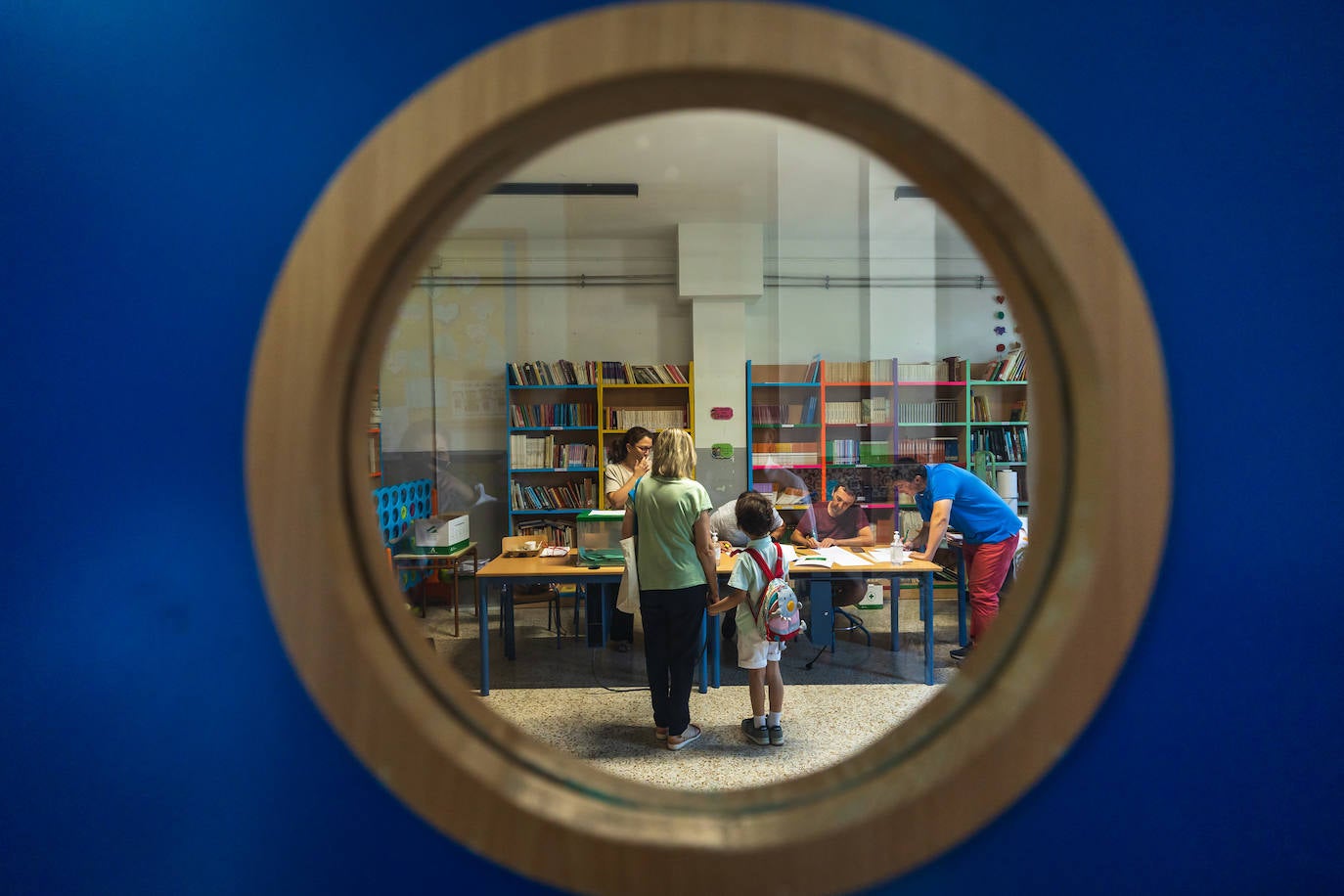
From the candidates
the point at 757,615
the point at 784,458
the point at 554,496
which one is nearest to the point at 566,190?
the point at 554,496

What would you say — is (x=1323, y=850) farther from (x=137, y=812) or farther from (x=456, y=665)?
(x=456, y=665)

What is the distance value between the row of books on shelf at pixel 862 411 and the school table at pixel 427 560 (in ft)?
10.4

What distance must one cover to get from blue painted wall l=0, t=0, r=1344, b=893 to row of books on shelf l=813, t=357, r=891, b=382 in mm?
5449

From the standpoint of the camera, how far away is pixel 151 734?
802mm

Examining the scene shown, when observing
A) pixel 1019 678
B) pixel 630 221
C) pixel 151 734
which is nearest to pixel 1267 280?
pixel 1019 678

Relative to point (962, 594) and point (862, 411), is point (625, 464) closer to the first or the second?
point (862, 411)

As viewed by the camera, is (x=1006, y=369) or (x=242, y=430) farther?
(x=1006, y=369)

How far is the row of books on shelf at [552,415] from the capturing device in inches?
243

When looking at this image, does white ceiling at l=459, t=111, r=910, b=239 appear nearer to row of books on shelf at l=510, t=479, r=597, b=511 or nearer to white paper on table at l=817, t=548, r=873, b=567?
row of books on shelf at l=510, t=479, r=597, b=511

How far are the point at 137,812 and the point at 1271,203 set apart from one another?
1.44 metres

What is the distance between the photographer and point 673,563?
3.26 metres

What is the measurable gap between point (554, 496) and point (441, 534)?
42.8 inches

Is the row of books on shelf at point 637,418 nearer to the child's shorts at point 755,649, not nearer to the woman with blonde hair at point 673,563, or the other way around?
the woman with blonde hair at point 673,563

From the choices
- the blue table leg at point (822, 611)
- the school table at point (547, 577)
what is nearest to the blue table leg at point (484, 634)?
the school table at point (547, 577)
